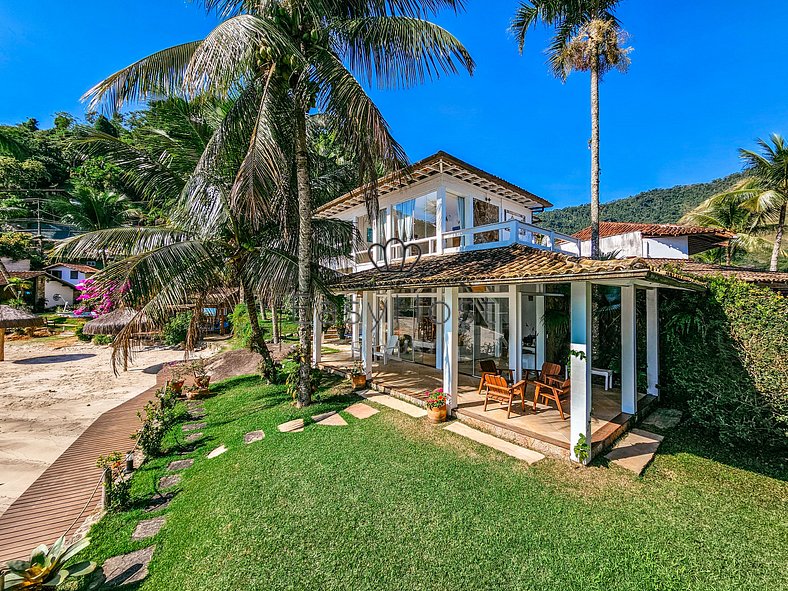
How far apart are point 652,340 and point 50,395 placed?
20.8 metres

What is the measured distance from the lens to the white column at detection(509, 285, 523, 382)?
32.5 feet

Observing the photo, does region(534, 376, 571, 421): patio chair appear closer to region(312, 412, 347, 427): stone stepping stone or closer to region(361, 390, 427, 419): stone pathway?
region(361, 390, 427, 419): stone pathway

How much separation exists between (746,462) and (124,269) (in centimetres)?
1350

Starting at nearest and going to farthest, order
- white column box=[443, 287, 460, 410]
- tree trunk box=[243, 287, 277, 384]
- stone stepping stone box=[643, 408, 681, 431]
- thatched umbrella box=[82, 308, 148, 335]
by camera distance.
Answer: stone stepping stone box=[643, 408, 681, 431] < white column box=[443, 287, 460, 410] < tree trunk box=[243, 287, 277, 384] < thatched umbrella box=[82, 308, 148, 335]

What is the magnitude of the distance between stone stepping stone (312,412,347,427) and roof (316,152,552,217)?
19.5 ft

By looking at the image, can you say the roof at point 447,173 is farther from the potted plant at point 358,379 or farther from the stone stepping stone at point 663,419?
the stone stepping stone at point 663,419

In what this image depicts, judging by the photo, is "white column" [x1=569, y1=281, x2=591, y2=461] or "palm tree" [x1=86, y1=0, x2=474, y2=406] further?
"palm tree" [x1=86, y1=0, x2=474, y2=406]

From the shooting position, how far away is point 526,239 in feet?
34.3

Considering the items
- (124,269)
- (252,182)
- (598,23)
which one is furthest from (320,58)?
(598,23)

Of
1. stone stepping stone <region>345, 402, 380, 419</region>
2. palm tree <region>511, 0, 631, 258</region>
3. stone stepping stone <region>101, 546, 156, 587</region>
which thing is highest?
palm tree <region>511, 0, 631, 258</region>

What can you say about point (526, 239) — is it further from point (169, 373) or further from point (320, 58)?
point (169, 373)

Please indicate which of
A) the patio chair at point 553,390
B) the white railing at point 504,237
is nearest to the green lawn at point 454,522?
the patio chair at point 553,390

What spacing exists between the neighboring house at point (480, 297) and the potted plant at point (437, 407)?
35 cm

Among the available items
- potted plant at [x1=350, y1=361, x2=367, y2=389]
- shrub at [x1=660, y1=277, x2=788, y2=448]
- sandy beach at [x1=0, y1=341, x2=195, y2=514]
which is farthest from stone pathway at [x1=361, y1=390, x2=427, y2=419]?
sandy beach at [x1=0, y1=341, x2=195, y2=514]
